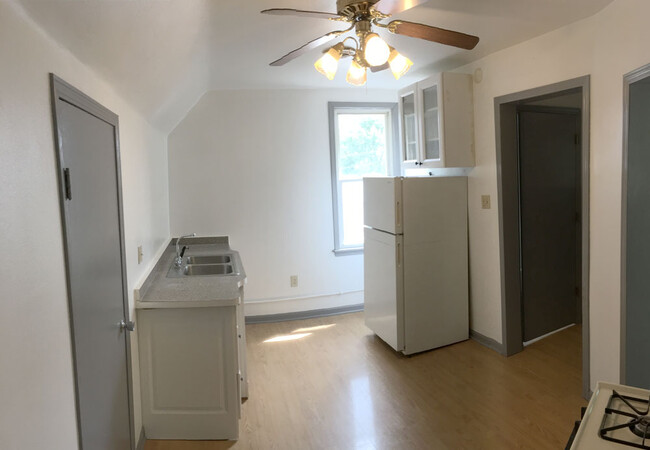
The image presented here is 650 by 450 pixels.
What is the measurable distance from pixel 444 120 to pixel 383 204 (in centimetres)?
83

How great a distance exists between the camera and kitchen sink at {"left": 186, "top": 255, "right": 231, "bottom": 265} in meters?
3.67

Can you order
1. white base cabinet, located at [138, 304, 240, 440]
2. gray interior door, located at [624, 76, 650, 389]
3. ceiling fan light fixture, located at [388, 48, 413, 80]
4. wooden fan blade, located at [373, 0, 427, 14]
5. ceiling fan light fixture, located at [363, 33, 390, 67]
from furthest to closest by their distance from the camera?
white base cabinet, located at [138, 304, 240, 440], gray interior door, located at [624, 76, 650, 389], ceiling fan light fixture, located at [388, 48, 413, 80], ceiling fan light fixture, located at [363, 33, 390, 67], wooden fan blade, located at [373, 0, 427, 14]

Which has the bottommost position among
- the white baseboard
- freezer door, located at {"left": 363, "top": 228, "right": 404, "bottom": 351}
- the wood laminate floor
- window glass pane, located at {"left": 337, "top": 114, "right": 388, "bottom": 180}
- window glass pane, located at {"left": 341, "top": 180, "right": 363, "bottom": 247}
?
the wood laminate floor

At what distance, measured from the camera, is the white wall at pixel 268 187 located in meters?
4.27

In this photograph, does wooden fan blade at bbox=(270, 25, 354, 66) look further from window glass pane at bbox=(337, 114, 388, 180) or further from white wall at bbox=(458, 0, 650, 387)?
window glass pane at bbox=(337, 114, 388, 180)

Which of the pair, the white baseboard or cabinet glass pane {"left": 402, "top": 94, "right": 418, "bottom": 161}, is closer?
cabinet glass pane {"left": 402, "top": 94, "right": 418, "bottom": 161}

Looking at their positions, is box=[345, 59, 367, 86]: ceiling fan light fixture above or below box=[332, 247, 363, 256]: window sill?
above

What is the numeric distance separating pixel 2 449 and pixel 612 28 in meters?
3.14

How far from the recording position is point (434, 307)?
3.68 m

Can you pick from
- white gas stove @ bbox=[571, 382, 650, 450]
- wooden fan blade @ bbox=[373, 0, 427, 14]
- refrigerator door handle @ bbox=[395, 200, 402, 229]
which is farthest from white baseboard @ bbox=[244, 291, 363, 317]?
white gas stove @ bbox=[571, 382, 650, 450]

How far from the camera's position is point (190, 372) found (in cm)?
247

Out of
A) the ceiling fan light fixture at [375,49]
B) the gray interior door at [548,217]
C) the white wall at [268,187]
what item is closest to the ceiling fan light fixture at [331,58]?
the ceiling fan light fixture at [375,49]

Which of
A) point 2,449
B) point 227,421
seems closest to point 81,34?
point 2,449

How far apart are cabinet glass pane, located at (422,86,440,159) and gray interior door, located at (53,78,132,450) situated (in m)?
2.51
